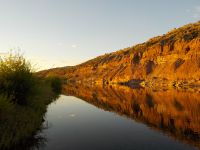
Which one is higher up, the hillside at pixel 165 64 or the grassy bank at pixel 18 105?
the hillside at pixel 165 64

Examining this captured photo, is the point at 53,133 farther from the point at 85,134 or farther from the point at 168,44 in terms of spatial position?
the point at 168,44

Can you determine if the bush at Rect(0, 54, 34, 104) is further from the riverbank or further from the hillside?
the hillside

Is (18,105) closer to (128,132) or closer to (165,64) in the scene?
(128,132)

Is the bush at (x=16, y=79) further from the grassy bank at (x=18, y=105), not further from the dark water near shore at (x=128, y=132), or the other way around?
the dark water near shore at (x=128, y=132)

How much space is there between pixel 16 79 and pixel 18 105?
2.07 metres

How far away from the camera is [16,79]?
815 inches

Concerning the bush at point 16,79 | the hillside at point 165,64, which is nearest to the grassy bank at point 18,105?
the bush at point 16,79

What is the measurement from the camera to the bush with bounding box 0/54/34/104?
2012cm

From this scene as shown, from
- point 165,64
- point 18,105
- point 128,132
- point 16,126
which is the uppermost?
point 165,64

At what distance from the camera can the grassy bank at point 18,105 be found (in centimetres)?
1537

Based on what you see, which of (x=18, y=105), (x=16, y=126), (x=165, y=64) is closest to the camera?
(x=16, y=126)

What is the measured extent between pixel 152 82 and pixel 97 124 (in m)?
77.5

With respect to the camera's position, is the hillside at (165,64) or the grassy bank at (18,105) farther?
the hillside at (165,64)

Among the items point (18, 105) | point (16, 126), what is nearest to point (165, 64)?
point (18, 105)
